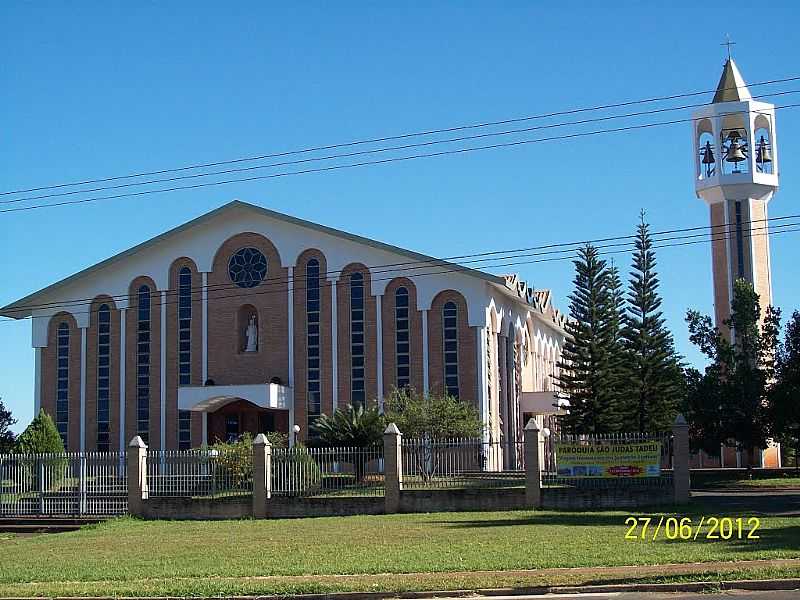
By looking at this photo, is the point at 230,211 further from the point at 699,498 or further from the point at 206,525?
the point at 699,498

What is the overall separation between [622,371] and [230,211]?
1780 centimetres

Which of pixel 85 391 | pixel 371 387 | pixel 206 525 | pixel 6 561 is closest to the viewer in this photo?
pixel 6 561

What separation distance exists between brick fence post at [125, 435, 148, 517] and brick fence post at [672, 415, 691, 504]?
13860 mm

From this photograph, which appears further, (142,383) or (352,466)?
(142,383)

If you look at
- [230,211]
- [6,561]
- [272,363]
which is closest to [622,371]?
[272,363]

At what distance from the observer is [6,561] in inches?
799

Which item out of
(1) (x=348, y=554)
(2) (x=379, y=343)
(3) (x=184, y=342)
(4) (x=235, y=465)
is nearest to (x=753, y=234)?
(2) (x=379, y=343)

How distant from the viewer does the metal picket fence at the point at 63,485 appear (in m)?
30.8

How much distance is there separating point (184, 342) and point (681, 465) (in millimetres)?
24337

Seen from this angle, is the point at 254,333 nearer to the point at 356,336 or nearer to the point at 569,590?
the point at 356,336

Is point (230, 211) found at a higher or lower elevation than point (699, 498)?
higher

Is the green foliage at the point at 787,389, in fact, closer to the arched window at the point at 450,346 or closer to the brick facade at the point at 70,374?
the arched window at the point at 450,346

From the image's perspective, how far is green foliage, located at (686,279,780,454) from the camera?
128ft
